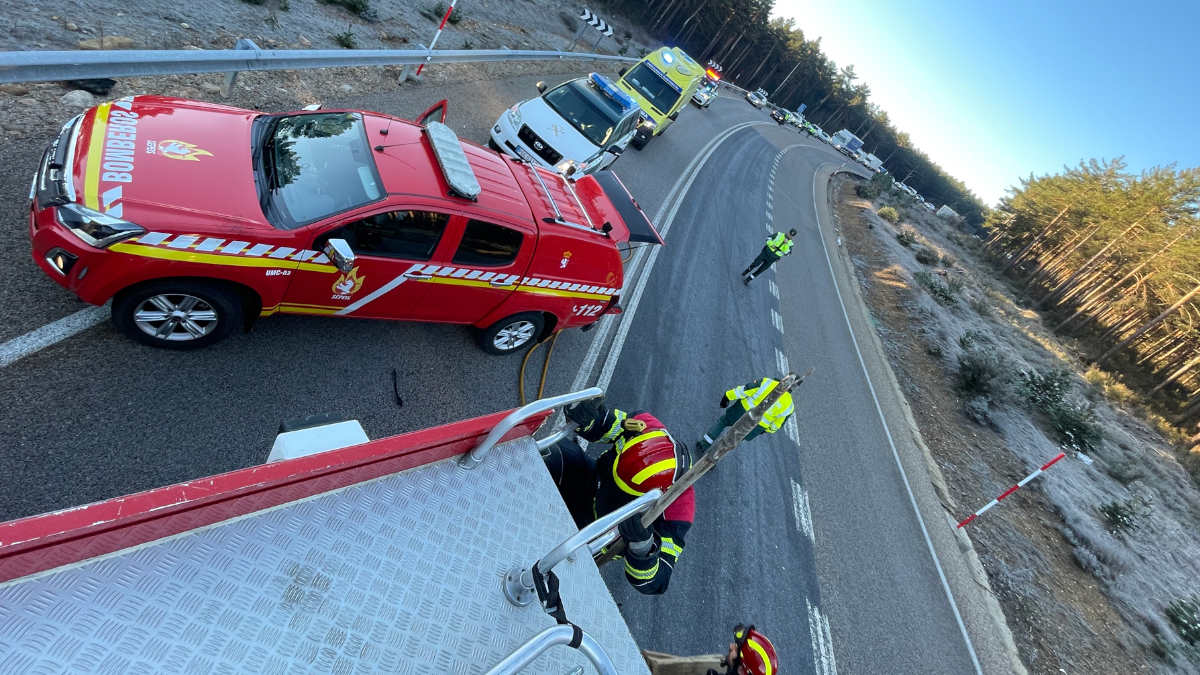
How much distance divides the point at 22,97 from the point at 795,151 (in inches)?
1470

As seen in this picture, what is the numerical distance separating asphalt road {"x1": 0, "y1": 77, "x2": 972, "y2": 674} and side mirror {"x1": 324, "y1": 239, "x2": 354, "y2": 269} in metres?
1.33

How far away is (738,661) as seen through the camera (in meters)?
2.93

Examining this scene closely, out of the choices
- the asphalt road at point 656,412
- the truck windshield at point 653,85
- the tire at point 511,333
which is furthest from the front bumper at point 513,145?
the truck windshield at point 653,85

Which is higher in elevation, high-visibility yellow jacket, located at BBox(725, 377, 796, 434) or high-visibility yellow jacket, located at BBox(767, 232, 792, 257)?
high-visibility yellow jacket, located at BBox(767, 232, 792, 257)

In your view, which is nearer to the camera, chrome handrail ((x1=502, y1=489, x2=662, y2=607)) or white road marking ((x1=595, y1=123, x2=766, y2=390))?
chrome handrail ((x1=502, y1=489, x2=662, y2=607))

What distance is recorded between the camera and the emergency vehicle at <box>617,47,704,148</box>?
1594 cm

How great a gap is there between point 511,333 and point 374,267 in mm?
1929

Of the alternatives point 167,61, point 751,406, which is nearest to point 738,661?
point 751,406

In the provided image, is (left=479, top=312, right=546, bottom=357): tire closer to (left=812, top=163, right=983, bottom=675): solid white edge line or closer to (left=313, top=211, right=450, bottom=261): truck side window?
(left=313, top=211, right=450, bottom=261): truck side window

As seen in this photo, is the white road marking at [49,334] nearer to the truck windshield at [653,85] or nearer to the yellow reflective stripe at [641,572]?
the yellow reflective stripe at [641,572]

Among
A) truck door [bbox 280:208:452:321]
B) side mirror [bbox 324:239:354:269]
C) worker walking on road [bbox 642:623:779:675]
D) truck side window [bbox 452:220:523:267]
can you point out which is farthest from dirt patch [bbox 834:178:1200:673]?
side mirror [bbox 324:239:354:269]

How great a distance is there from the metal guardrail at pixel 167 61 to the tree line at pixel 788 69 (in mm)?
39330

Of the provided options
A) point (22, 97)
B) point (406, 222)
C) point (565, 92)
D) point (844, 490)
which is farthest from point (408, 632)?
point (565, 92)

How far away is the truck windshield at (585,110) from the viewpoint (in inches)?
403
